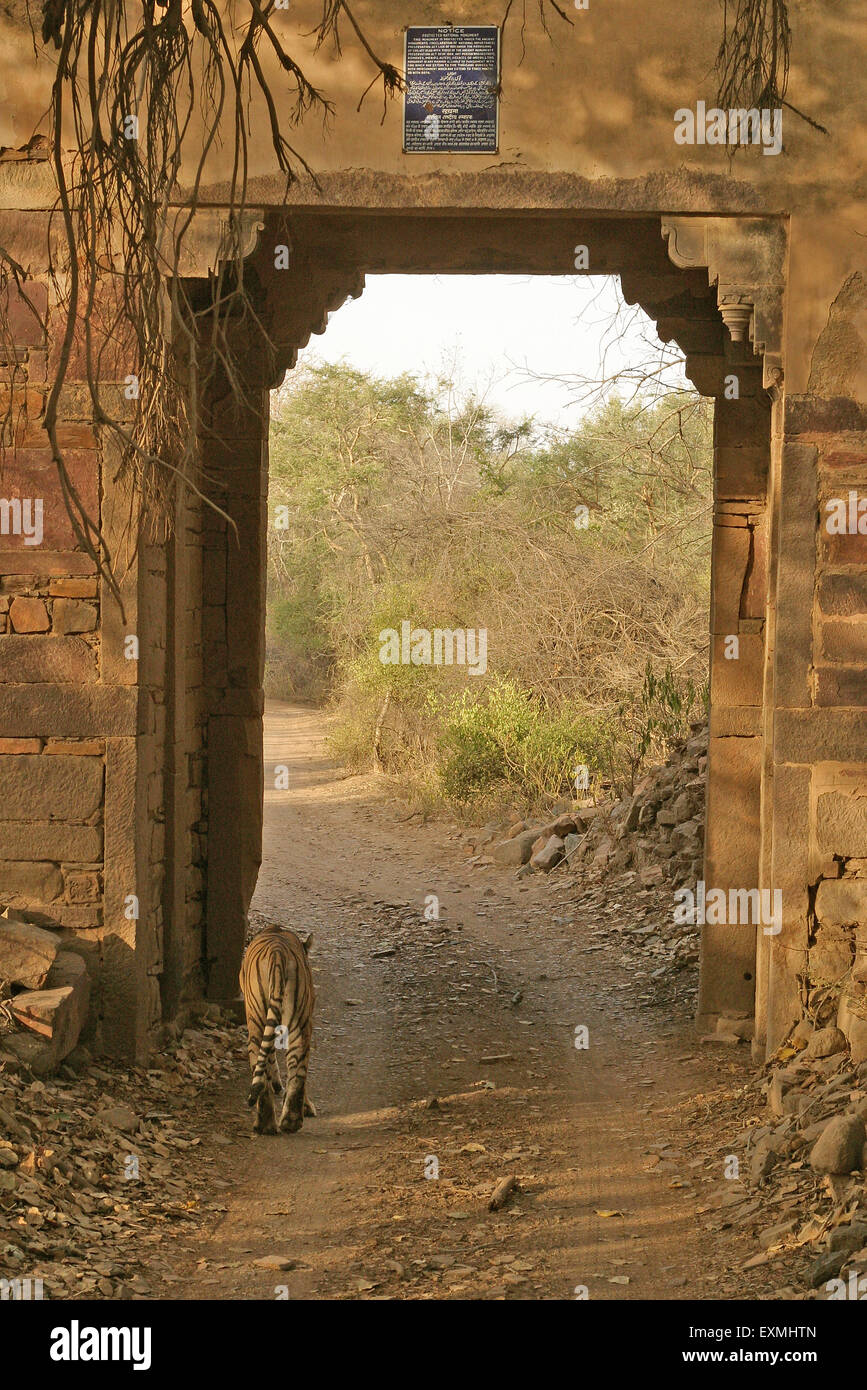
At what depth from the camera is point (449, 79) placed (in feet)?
19.9

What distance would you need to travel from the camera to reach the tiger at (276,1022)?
6152 millimetres

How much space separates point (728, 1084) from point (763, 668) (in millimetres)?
2399

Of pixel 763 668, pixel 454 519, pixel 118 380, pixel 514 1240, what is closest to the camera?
pixel 514 1240

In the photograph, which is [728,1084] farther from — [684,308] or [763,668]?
[684,308]

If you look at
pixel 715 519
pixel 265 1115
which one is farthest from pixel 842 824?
pixel 265 1115

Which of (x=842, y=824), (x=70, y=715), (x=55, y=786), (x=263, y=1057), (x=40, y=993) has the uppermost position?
(x=70, y=715)

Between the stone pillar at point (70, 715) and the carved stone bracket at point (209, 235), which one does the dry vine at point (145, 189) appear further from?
the stone pillar at point (70, 715)

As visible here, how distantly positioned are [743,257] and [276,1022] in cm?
424

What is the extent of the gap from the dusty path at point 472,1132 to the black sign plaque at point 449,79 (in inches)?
180

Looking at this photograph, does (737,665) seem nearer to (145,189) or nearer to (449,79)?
(449,79)

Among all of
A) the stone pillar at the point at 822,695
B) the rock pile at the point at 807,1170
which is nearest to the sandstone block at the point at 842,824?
the stone pillar at the point at 822,695

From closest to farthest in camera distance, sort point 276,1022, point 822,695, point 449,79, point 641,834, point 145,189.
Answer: point 145,189, point 449,79, point 822,695, point 276,1022, point 641,834

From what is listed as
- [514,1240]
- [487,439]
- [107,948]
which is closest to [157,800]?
[107,948]

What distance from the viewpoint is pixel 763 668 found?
7.71 m
